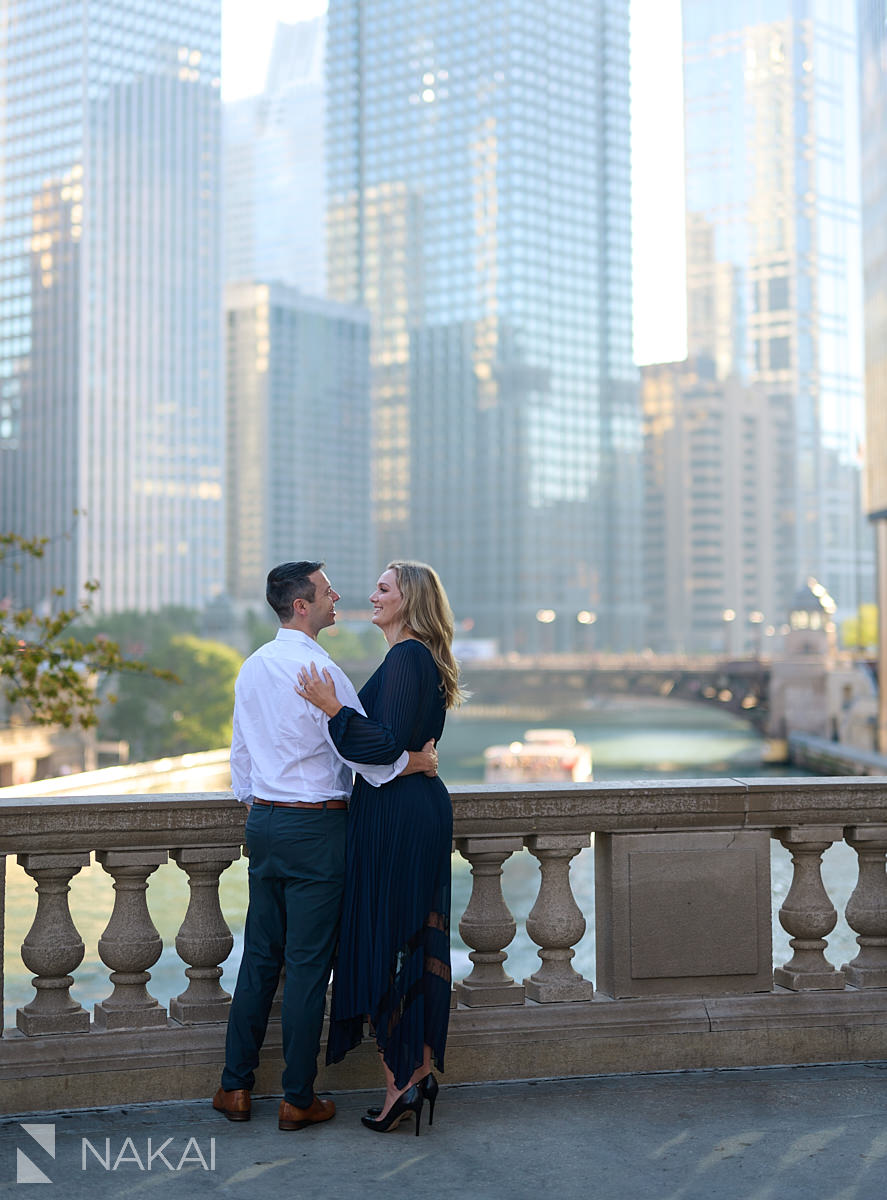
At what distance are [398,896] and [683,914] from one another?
5.00 feet

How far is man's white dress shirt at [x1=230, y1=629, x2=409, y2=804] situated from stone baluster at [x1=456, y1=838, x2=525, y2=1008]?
0.84 meters

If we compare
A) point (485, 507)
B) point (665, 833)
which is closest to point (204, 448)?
point (485, 507)

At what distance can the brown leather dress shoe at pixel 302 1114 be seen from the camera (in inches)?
203

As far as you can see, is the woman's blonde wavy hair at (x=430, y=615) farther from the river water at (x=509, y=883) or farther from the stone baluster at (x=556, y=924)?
the river water at (x=509, y=883)

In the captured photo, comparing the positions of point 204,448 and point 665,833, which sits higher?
point 204,448

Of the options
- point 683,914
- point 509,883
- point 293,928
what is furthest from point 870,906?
point 509,883

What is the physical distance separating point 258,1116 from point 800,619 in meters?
100

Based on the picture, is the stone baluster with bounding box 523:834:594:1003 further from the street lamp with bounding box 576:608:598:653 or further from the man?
the street lamp with bounding box 576:608:598:653

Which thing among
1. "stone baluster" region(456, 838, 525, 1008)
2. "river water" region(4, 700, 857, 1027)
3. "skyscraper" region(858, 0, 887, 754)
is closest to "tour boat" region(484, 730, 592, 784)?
"river water" region(4, 700, 857, 1027)

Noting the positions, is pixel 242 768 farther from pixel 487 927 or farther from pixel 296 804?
pixel 487 927

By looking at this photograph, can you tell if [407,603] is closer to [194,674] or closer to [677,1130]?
[677,1130]

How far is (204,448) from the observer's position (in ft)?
504

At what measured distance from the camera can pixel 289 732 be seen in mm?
5160

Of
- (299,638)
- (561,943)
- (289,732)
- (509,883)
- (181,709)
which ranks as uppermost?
(299,638)
